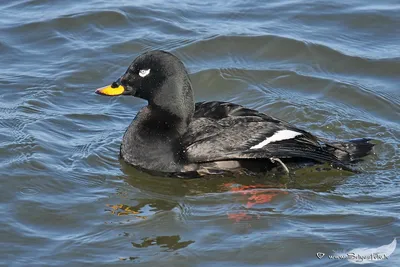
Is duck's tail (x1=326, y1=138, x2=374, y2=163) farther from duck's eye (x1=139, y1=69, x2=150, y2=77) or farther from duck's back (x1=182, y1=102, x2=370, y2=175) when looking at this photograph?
duck's eye (x1=139, y1=69, x2=150, y2=77)

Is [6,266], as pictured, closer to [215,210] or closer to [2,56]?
[215,210]

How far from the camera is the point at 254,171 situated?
8680 mm

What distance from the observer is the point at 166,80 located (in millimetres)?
8828

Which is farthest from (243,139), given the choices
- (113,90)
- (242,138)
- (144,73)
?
(113,90)

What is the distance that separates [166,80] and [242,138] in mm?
1033

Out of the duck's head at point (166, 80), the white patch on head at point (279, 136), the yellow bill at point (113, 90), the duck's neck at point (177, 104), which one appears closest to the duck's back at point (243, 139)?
the white patch on head at point (279, 136)

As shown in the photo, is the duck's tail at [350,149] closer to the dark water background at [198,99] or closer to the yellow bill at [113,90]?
the dark water background at [198,99]

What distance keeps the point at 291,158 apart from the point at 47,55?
4.28 m

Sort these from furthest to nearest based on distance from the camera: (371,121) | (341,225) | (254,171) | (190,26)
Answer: (190,26), (371,121), (254,171), (341,225)

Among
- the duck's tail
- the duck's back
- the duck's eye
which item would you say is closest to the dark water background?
the duck's tail

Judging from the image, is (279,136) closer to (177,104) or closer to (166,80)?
(177,104)

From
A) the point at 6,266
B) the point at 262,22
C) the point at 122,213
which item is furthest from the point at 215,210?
the point at 262,22

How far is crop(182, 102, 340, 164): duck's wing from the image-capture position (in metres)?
8.44

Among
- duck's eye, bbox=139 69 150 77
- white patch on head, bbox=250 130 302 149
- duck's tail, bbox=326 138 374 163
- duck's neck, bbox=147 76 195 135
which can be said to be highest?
duck's eye, bbox=139 69 150 77
